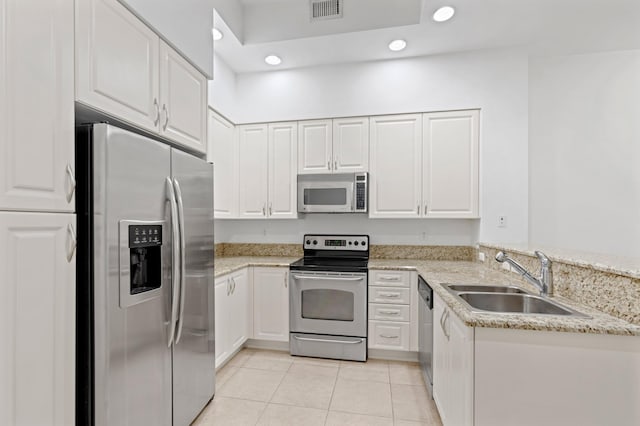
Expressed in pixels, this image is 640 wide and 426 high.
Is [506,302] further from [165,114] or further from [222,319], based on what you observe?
[165,114]

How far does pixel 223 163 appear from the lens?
3.20 meters

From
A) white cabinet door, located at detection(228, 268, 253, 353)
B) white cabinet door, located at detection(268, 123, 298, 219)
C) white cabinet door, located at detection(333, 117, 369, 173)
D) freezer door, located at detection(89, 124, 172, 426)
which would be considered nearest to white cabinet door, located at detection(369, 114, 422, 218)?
white cabinet door, located at detection(333, 117, 369, 173)

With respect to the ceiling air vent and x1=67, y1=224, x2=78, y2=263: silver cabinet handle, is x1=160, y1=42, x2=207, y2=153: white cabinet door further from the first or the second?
the ceiling air vent

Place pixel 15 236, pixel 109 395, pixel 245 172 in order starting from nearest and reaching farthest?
pixel 15 236 → pixel 109 395 → pixel 245 172

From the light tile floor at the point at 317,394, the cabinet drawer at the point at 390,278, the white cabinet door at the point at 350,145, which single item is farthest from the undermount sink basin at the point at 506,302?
the white cabinet door at the point at 350,145

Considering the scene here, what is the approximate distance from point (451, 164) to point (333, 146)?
3.88ft

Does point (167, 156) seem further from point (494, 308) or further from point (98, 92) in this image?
point (494, 308)

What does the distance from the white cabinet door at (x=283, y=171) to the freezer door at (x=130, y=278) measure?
179cm

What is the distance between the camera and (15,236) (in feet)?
3.32

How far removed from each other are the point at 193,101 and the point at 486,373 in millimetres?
2198

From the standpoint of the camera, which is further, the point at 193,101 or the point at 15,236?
the point at 193,101

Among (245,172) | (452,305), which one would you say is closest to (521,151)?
(452,305)

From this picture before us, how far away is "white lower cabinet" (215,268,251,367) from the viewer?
8.29 feet

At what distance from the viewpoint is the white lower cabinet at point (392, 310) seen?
2.84 m
